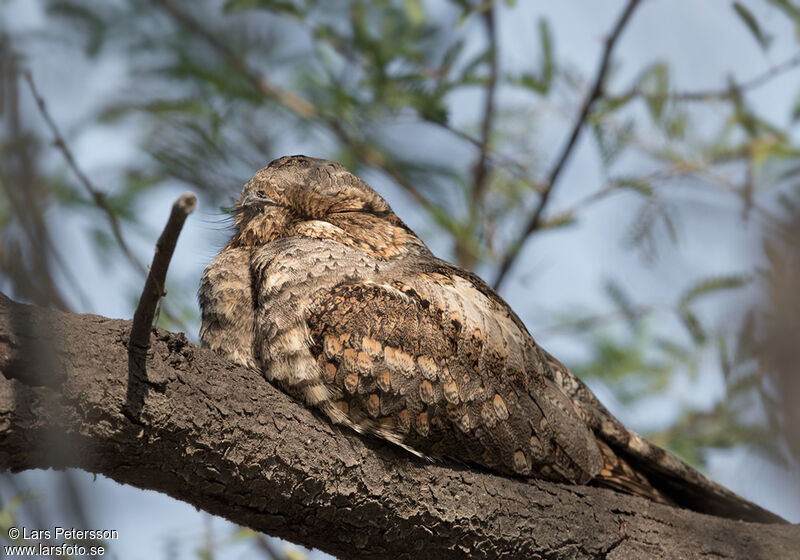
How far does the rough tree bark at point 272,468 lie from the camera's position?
215 cm

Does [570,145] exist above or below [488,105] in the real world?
below

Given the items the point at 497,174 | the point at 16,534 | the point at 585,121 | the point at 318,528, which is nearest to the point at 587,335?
the point at 497,174

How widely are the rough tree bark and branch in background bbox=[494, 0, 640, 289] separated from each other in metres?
2.48

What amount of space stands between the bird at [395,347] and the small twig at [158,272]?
0.65m

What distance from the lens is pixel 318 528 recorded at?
2693 mm

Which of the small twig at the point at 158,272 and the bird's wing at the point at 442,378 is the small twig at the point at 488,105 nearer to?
the bird's wing at the point at 442,378

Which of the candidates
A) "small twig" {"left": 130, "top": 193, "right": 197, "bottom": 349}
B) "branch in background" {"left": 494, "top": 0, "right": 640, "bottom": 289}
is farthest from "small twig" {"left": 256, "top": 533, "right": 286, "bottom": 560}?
"small twig" {"left": 130, "top": 193, "right": 197, "bottom": 349}

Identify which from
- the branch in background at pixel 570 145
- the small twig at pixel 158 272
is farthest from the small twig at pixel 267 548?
the small twig at pixel 158 272

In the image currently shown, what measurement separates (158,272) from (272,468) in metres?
0.81

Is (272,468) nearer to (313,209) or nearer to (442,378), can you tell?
(442,378)

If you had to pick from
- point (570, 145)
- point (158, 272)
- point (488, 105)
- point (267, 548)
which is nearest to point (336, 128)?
point (488, 105)

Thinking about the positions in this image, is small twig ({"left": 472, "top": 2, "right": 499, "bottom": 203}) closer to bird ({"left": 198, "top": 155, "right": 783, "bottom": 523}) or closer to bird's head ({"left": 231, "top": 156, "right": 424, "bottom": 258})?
bird's head ({"left": 231, "top": 156, "right": 424, "bottom": 258})

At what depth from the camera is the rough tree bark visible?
2150 millimetres

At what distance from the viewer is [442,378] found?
2916mm
